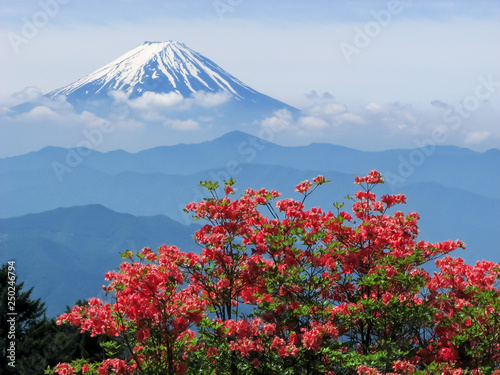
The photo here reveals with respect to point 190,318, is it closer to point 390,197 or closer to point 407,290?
point 407,290

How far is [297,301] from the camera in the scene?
8.31 m

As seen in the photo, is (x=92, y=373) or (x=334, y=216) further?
(x=334, y=216)

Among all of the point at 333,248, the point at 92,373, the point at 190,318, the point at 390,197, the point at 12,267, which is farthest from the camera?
the point at 12,267

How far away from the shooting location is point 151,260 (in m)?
7.87

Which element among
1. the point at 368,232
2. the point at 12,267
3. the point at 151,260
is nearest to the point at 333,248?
the point at 368,232

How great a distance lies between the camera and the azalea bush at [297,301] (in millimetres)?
7562

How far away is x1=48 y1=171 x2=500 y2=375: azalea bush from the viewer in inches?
298

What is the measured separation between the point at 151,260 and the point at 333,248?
8.68ft
